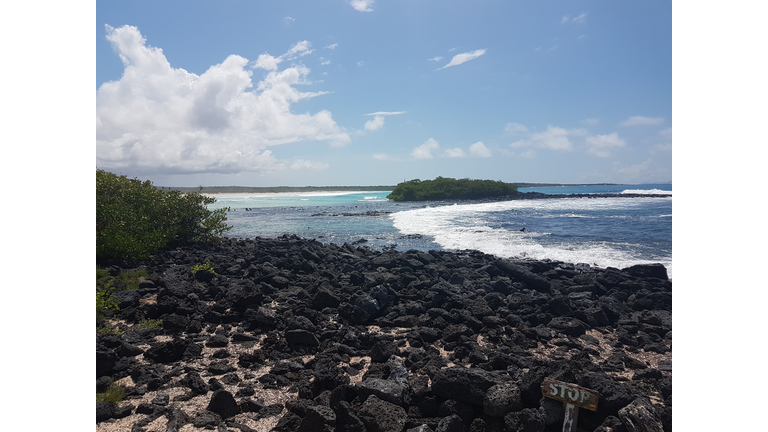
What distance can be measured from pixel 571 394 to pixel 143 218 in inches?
508

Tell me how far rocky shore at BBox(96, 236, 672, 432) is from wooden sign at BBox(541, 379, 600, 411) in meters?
0.33

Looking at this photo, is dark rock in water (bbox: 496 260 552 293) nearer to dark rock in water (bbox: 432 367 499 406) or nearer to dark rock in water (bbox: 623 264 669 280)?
dark rock in water (bbox: 623 264 669 280)

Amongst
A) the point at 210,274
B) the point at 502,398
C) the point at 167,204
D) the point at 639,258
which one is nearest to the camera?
the point at 502,398

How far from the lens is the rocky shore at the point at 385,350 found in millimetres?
3932

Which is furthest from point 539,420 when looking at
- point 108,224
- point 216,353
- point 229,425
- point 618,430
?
point 108,224

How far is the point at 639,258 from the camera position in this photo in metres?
14.0

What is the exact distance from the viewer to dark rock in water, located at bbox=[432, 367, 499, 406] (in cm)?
404

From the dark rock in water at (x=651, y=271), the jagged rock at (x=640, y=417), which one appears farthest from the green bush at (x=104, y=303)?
the dark rock in water at (x=651, y=271)

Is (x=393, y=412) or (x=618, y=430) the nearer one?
(x=618, y=430)

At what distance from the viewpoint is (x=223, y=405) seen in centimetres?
419

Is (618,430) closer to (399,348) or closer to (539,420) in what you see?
(539,420)

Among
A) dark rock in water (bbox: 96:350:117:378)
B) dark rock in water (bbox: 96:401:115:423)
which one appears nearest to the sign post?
dark rock in water (bbox: 96:401:115:423)

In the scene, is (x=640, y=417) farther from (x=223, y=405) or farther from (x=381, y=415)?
(x=223, y=405)

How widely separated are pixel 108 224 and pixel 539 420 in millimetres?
12426
